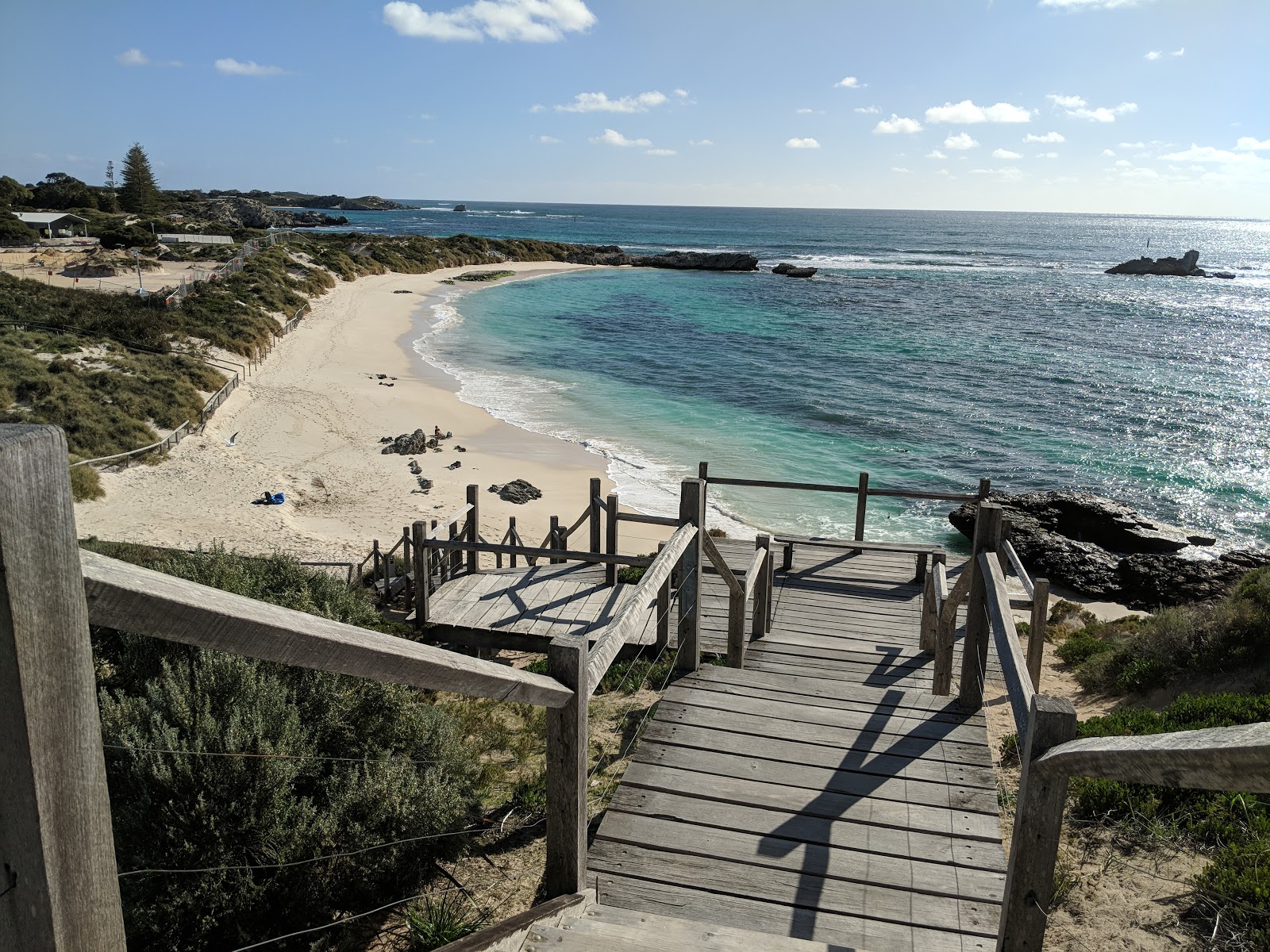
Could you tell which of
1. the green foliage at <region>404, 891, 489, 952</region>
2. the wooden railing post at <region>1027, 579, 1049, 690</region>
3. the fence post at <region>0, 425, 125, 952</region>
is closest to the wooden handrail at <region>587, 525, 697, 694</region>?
the green foliage at <region>404, 891, 489, 952</region>

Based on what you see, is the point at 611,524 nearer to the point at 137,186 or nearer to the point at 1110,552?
the point at 1110,552

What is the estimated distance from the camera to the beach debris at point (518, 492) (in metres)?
18.4

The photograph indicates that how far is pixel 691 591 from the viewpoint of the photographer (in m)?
5.65

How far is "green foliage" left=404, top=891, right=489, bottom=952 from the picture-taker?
11.1 feet

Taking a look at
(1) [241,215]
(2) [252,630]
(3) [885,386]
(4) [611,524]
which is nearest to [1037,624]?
(4) [611,524]

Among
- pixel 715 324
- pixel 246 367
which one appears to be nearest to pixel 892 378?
pixel 715 324

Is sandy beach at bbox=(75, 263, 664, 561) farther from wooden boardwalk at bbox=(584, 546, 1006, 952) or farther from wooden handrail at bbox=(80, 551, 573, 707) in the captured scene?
wooden handrail at bbox=(80, 551, 573, 707)

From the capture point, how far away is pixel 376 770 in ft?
13.9

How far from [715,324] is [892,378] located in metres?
16.4

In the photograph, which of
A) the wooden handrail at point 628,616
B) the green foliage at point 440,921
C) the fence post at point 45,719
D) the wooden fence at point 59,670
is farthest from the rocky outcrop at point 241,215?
the fence post at point 45,719

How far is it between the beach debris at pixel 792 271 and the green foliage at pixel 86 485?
236 ft

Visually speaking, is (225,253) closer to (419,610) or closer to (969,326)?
(969,326)

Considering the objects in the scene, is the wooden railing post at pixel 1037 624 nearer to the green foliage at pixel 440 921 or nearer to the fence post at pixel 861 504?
the fence post at pixel 861 504

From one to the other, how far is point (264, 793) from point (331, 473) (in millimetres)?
17602
